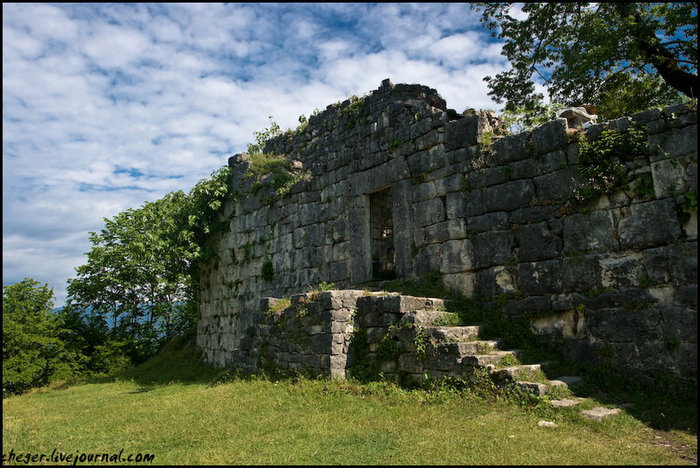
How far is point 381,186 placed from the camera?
428 inches

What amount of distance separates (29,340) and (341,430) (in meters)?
11.7

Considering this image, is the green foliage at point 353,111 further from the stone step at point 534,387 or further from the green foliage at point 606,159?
the stone step at point 534,387

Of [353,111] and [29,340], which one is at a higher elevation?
[353,111]

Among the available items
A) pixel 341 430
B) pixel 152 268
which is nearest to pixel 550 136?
pixel 341 430

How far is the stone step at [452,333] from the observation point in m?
7.36

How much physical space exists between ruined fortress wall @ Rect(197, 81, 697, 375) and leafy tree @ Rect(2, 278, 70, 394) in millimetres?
4761

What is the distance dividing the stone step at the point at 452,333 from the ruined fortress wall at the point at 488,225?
933mm

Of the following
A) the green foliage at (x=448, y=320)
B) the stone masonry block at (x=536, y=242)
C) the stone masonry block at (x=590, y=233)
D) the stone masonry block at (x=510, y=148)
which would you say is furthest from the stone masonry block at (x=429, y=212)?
the stone masonry block at (x=590, y=233)

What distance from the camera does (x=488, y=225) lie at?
873 cm

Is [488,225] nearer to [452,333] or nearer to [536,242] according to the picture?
[536,242]

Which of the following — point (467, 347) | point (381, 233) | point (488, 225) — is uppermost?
point (381, 233)

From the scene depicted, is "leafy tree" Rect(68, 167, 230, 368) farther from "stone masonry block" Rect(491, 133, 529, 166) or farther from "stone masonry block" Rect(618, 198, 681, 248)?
"stone masonry block" Rect(618, 198, 681, 248)

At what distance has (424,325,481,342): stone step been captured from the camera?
736cm

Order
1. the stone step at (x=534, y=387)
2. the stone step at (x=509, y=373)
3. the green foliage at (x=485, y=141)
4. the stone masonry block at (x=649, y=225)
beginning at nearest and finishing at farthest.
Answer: the stone step at (x=534, y=387), the stone step at (x=509, y=373), the stone masonry block at (x=649, y=225), the green foliage at (x=485, y=141)
